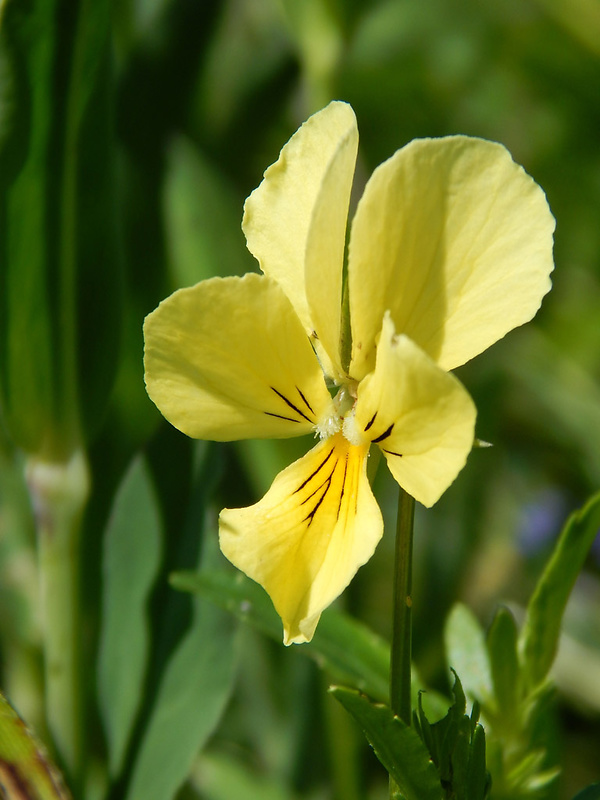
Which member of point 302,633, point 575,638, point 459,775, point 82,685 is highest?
point 302,633

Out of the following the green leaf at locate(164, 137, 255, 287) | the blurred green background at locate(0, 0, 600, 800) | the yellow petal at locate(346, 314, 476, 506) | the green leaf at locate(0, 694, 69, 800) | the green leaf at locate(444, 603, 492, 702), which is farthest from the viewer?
the green leaf at locate(164, 137, 255, 287)

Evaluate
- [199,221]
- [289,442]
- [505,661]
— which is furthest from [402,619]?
[199,221]

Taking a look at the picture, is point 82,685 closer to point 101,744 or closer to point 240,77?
point 101,744

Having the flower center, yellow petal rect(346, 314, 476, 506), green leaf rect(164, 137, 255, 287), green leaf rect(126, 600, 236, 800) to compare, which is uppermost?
yellow petal rect(346, 314, 476, 506)

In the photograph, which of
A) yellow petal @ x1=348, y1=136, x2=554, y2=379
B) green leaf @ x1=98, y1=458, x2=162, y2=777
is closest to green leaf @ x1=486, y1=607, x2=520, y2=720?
yellow petal @ x1=348, y1=136, x2=554, y2=379

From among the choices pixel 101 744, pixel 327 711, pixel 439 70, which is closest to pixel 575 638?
pixel 327 711

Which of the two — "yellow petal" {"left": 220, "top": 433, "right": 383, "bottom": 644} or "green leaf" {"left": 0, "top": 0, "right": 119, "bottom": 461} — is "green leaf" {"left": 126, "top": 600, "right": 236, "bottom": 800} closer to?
"green leaf" {"left": 0, "top": 0, "right": 119, "bottom": 461}

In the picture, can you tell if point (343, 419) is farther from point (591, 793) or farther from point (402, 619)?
point (591, 793)

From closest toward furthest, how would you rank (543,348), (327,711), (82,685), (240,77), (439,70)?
(82,685) → (327,711) → (240,77) → (543,348) → (439,70)
